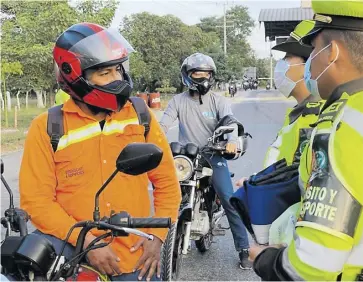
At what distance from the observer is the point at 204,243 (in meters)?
5.59

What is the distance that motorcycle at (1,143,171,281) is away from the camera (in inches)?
70.2

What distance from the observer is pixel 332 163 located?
1576 mm

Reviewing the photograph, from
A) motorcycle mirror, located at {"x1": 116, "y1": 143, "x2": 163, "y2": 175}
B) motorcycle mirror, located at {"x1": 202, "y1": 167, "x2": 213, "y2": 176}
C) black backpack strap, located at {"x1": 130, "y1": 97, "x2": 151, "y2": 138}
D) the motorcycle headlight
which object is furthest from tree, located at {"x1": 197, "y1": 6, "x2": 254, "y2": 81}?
motorcycle mirror, located at {"x1": 116, "y1": 143, "x2": 163, "y2": 175}

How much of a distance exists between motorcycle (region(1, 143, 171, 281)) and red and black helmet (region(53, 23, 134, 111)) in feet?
2.01

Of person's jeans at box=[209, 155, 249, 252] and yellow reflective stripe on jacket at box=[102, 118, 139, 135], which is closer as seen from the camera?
yellow reflective stripe on jacket at box=[102, 118, 139, 135]

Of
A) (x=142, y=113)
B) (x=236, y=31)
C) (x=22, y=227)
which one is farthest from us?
(x=236, y=31)

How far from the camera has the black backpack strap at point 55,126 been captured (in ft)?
8.53

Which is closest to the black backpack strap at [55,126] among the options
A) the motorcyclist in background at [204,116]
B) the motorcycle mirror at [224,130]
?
the motorcycle mirror at [224,130]

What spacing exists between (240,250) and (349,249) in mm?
3841

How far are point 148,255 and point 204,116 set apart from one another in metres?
2.86

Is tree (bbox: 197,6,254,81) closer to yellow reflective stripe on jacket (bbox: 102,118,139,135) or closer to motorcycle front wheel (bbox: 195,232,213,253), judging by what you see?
motorcycle front wheel (bbox: 195,232,213,253)

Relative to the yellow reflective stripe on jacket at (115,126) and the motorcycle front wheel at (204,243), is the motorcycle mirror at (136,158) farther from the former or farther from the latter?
the motorcycle front wheel at (204,243)

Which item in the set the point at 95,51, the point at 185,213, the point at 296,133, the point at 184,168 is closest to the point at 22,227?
the point at 95,51

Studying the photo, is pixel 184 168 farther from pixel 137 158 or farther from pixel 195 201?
pixel 137 158
